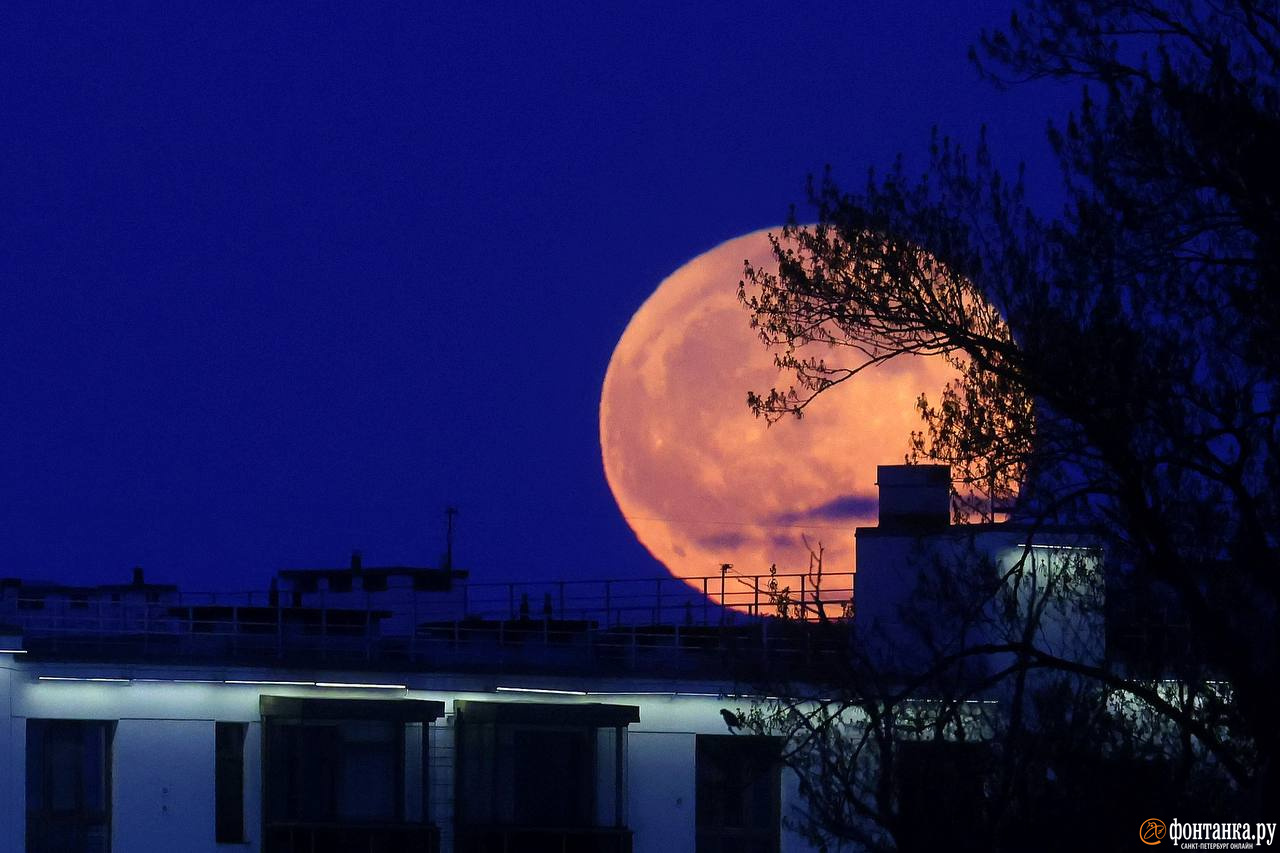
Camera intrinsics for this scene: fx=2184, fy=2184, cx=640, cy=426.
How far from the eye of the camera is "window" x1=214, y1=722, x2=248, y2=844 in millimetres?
32250

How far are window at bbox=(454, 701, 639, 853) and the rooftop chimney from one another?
17.9 ft

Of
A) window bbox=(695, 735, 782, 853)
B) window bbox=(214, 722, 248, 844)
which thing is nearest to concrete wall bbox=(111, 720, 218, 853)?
window bbox=(214, 722, 248, 844)

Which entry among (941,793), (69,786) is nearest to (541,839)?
(69,786)

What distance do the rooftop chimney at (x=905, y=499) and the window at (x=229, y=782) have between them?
10955mm

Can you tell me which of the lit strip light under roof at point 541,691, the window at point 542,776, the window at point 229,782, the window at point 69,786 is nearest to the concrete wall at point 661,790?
the window at point 542,776

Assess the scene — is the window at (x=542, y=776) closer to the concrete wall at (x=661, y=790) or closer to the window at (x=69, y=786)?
the concrete wall at (x=661, y=790)

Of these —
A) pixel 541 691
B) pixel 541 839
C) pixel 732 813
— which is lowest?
pixel 541 839

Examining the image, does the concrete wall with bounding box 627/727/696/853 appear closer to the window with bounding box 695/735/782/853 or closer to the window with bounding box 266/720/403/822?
the window with bounding box 695/735/782/853

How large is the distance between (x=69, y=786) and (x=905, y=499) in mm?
14327

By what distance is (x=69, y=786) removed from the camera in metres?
31.2

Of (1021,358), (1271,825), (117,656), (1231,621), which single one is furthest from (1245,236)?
(117,656)

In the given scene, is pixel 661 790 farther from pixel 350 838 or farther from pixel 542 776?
pixel 350 838

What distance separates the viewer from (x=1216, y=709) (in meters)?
18.3

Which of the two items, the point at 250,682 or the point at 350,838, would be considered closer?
the point at 250,682
